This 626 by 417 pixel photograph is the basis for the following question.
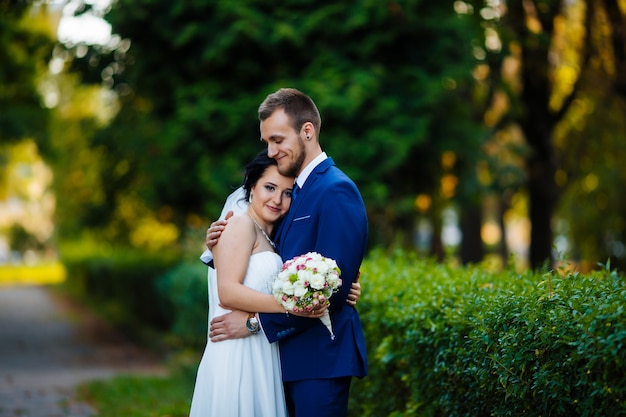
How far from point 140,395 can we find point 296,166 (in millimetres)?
7256

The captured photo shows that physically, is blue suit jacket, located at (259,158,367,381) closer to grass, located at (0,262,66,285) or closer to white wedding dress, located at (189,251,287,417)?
white wedding dress, located at (189,251,287,417)

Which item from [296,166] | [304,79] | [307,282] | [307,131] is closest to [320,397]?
[307,282]

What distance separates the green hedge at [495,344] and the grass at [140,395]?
138 inches

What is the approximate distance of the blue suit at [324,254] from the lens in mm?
3941

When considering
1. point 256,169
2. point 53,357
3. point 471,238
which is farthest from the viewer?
point 471,238

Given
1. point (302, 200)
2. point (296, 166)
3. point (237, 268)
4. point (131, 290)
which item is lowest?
point (237, 268)

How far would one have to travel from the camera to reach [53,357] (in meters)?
15.3

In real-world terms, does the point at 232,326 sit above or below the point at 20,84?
below

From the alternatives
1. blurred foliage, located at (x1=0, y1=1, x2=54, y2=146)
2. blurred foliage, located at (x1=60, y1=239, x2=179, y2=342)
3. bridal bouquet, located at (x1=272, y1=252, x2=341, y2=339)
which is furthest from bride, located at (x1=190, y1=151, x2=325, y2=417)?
blurred foliage, located at (x1=0, y1=1, x2=54, y2=146)

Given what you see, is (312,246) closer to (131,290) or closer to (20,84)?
(20,84)

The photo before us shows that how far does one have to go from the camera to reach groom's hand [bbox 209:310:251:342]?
13.4 ft

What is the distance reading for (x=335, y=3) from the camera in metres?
12.1

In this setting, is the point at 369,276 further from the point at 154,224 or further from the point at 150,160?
the point at 154,224

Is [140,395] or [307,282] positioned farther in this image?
[140,395]
